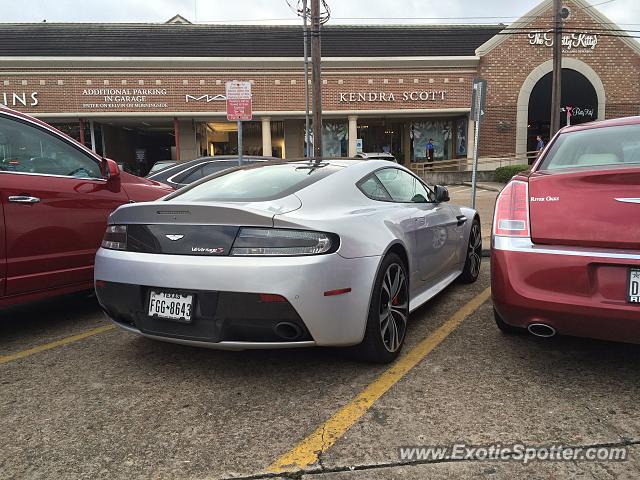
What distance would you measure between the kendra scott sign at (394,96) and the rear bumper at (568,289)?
20.4 metres

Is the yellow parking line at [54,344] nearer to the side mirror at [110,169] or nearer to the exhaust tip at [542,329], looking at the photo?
the side mirror at [110,169]

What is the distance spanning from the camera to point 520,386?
286 cm

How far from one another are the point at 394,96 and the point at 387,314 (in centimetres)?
2068

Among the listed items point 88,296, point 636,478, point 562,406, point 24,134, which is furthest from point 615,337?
point 88,296

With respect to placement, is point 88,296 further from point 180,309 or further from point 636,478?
point 636,478

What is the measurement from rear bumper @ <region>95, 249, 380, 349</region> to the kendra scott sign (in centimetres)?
2041

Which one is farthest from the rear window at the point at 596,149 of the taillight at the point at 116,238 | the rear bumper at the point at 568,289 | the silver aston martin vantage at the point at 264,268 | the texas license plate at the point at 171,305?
the taillight at the point at 116,238

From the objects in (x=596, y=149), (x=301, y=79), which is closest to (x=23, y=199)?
(x=596, y=149)

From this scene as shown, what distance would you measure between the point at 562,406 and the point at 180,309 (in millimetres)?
2092

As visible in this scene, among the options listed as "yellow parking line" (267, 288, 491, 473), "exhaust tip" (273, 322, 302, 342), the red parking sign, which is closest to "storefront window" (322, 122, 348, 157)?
the red parking sign

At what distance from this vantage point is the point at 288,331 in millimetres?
2711

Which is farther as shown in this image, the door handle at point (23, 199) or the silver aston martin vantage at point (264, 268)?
the door handle at point (23, 199)

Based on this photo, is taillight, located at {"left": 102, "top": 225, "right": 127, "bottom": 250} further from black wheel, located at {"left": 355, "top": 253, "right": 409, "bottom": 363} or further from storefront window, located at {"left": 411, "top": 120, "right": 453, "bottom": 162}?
storefront window, located at {"left": 411, "top": 120, "right": 453, "bottom": 162}

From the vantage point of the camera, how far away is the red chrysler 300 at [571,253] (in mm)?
2561
